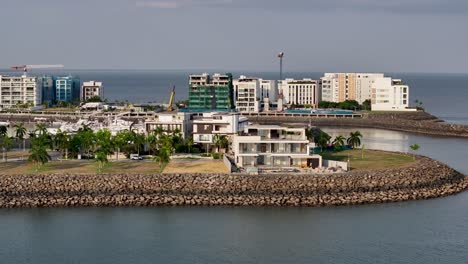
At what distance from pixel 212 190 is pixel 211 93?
135ft

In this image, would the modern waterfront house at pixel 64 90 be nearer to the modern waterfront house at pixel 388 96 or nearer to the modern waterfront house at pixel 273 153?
the modern waterfront house at pixel 388 96

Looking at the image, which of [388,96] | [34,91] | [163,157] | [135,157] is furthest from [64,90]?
[163,157]

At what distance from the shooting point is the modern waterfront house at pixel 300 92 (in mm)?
74750

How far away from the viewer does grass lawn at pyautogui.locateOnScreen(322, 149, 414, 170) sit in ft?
98.9

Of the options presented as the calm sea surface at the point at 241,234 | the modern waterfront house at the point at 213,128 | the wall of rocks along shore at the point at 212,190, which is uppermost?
the modern waterfront house at the point at 213,128

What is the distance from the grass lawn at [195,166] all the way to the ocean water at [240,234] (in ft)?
11.6

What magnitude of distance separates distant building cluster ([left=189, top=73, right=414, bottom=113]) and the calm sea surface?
4043 cm

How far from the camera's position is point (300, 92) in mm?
75500

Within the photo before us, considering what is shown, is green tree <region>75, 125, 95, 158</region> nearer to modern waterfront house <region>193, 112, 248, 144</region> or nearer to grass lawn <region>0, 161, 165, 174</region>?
grass lawn <region>0, 161, 165, 174</region>

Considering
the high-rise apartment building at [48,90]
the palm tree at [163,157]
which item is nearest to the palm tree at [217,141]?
the palm tree at [163,157]

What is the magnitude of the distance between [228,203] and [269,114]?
40.6 meters

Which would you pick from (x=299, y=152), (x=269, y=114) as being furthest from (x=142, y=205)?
(x=269, y=114)

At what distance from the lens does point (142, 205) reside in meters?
25.1

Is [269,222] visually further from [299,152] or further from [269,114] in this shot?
[269,114]
